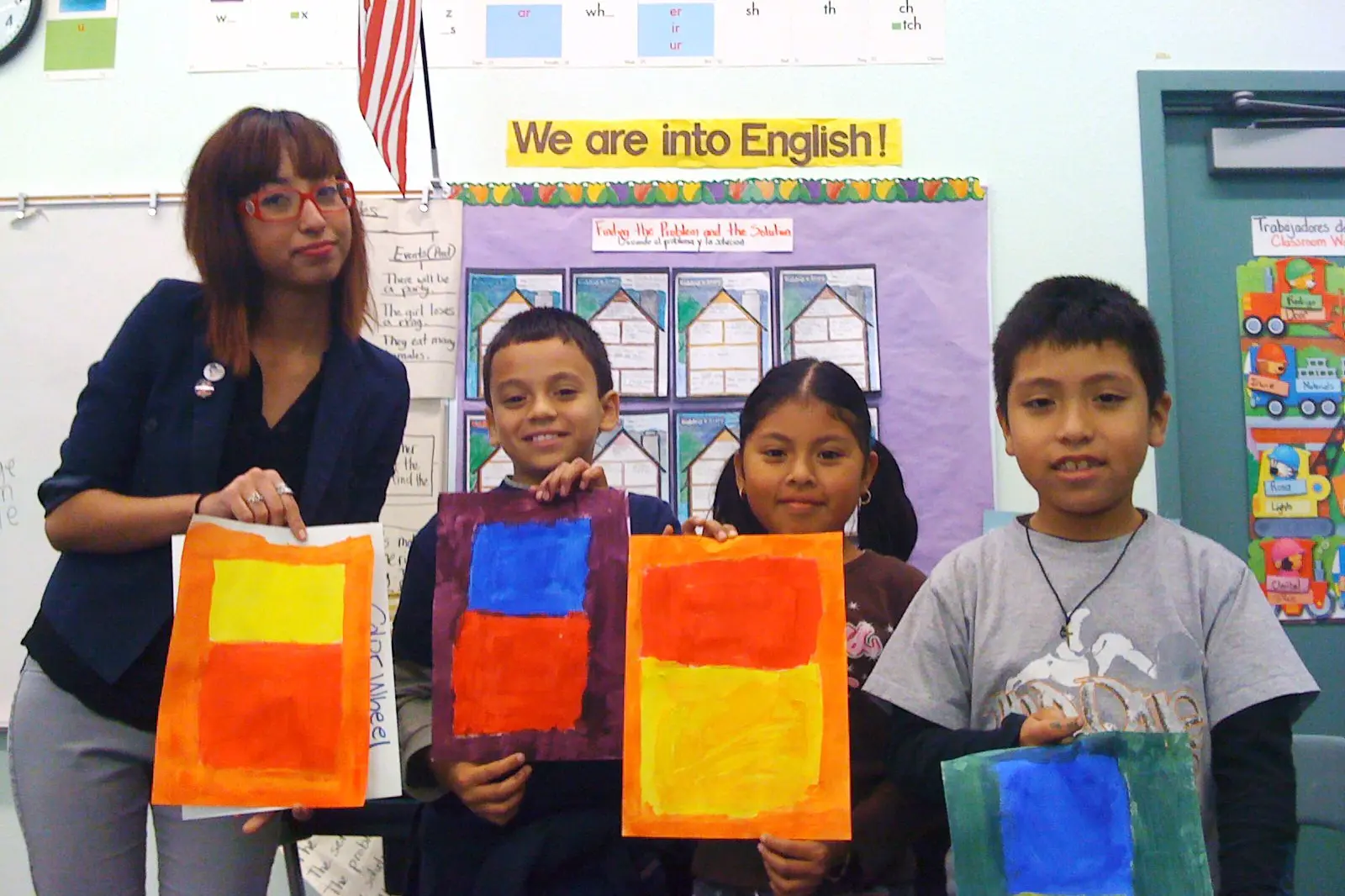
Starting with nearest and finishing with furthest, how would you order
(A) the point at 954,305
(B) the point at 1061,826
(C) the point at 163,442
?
(B) the point at 1061,826 < (C) the point at 163,442 < (A) the point at 954,305

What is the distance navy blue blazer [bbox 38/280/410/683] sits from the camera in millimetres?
1148

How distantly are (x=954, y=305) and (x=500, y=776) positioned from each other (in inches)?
66.5

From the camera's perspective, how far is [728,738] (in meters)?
1.02

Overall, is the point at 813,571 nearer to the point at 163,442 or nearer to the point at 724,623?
the point at 724,623

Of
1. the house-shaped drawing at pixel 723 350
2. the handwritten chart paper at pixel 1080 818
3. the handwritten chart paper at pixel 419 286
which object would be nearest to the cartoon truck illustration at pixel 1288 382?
the house-shaped drawing at pixel 723 350

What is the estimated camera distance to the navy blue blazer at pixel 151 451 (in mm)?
1148

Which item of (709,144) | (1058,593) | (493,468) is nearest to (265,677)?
(1058,593)

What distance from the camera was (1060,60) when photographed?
7.86ft

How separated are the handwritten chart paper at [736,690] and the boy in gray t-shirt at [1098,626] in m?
0.08

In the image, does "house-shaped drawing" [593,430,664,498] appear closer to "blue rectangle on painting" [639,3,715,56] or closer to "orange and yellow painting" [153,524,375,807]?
"blue rectangle on painting" [639,3,715,56]

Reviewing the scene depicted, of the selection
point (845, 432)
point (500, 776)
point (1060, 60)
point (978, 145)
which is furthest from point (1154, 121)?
point (500, 776)

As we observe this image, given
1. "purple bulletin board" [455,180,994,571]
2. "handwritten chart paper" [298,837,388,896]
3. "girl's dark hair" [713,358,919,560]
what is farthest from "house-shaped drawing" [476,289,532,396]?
"handwritten chart paper" [298,837,388,896]

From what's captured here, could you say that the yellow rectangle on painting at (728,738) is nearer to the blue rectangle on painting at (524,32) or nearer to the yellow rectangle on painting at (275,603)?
the yellow rectangle on painting at (275,603)

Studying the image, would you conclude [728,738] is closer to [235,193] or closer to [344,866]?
[235,193]
